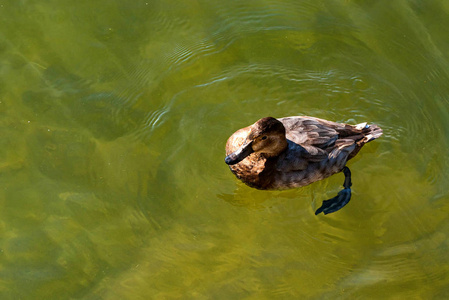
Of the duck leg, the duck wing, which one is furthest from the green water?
the duck wing

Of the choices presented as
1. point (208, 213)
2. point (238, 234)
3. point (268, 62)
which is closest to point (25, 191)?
point (208, 213)

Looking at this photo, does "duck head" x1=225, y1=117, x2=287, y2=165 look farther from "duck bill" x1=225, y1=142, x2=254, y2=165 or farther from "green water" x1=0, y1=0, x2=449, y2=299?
"green water" x1=0, y1=0, x2=449, y2=299

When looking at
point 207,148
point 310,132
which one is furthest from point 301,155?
point 207,148

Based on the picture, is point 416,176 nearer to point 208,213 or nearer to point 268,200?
point 268,200

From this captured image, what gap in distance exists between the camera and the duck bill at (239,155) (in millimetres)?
5949

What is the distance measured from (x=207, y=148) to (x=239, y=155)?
3.12ft

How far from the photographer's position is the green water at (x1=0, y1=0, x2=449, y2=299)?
19.9 feet

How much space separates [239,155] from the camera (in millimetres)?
5980

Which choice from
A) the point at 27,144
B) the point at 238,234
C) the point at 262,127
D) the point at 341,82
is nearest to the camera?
the point at 262,127

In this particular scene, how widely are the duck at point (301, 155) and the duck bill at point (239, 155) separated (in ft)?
0.22

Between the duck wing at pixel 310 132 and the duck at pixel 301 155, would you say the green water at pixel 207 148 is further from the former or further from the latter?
the duck wing at pixel 310 132

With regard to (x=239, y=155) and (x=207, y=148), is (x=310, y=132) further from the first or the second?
(x=207, y=148)

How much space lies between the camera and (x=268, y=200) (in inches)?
264

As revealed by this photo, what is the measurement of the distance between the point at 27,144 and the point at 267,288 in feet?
11.3
